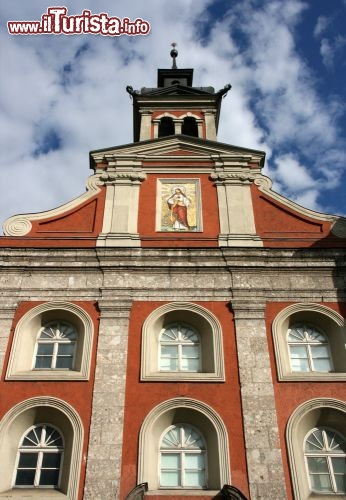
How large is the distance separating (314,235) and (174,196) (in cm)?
447

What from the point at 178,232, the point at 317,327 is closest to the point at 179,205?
the point at 178,232

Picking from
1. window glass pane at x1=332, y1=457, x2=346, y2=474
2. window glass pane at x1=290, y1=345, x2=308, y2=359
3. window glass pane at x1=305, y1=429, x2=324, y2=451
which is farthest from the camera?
window glass pane at x1=290, y1=345, x2=308, y2=359

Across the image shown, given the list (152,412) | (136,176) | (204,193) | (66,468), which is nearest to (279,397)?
(152,412)

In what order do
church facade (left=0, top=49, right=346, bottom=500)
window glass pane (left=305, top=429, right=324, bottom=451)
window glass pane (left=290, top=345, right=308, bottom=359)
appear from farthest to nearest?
window glass pane (left=290, top=345, right=308, bottom=359)
window glass pane (left=305, top=429, right=324, bottom=451)
church facade (left=0, top=49, right=346, bottom=500)

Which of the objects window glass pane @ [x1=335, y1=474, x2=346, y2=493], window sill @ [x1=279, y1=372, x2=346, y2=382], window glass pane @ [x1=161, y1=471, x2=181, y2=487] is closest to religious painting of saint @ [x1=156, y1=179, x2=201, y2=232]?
window sill @ [x1=279, y1=372, x2=346, y2=382]

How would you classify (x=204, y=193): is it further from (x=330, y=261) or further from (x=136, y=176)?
(x=330, y=261)

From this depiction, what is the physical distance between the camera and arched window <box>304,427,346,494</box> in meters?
11.1

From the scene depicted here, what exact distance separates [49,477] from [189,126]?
14535 millimetres

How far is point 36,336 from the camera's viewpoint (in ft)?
44.3

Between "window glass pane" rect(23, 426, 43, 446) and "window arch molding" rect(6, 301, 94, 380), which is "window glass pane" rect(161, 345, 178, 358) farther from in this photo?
"window glass pane" rect(23, 426, 43, 446)

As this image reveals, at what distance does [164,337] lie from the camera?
13578mm

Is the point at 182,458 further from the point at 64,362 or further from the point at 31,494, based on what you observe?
the point at 64,362

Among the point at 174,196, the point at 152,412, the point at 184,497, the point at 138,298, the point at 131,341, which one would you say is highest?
the point at 174,196

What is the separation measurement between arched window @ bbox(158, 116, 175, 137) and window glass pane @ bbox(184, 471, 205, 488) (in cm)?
1367
